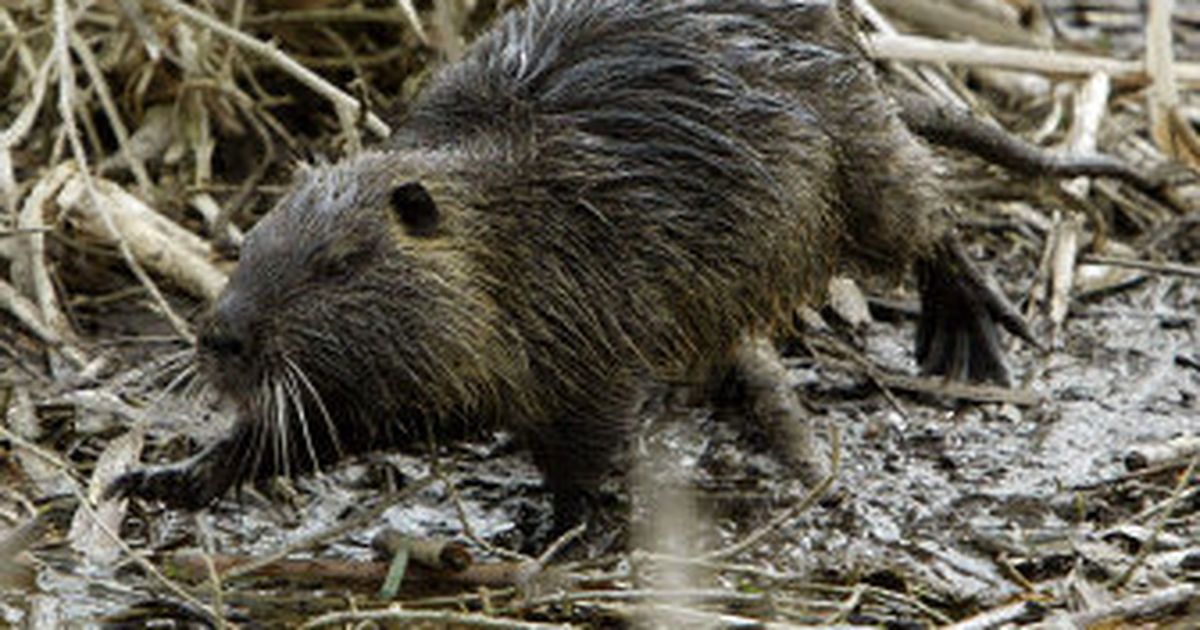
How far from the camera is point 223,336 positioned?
3584 millimetres

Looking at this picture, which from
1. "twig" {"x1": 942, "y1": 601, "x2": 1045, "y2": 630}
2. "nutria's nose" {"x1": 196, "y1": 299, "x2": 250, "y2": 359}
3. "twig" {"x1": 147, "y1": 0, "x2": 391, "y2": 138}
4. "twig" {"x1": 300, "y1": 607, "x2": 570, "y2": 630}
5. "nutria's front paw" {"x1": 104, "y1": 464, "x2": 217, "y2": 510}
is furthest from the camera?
"twig" {"x1": 147, "y1": 0, "x2": 391, "y2": 138}

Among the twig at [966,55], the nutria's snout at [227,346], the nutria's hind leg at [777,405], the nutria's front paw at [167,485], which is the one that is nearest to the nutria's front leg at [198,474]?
the nutria's front paw at [167,485]

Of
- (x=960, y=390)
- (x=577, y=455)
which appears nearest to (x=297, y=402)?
(x=577, y=455)

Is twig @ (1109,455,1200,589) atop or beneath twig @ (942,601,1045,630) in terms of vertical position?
atop

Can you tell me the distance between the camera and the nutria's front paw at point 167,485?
3898mm

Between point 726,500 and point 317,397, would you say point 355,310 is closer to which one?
point 317,397

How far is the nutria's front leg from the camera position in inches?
154

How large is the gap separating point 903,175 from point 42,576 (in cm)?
196

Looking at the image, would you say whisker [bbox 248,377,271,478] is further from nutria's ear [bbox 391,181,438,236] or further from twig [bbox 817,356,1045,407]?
twig [bbox 817,356,1045,407]

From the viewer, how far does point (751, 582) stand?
12.9 ft

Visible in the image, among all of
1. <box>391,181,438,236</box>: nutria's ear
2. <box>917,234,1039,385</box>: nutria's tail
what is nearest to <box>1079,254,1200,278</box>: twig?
<box>917,234,1039,385</box>: nutria's tail

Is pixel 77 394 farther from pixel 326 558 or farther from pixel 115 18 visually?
pixel 115 18

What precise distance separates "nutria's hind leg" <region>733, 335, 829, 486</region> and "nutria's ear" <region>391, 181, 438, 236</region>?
88cm

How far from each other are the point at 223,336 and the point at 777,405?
1.42 m
